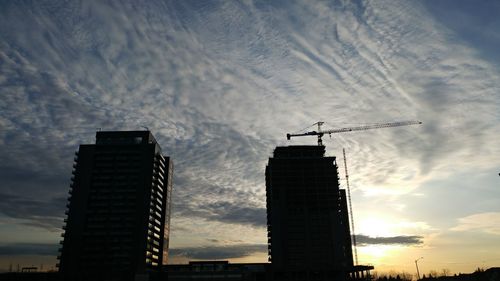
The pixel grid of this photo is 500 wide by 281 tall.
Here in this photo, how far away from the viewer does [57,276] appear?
19700 centimetres

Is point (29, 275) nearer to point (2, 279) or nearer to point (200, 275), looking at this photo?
point (2, 279)

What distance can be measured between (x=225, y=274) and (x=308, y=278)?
53418 millimetres

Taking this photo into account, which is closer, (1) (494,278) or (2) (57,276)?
(1) (494,278)

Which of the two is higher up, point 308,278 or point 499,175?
point 499,175

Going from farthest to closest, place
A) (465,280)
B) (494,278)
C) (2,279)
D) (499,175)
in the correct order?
(2,279) → (465,280) → (494,278) → (499,175)

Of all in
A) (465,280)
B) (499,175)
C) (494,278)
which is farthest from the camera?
(465,280)

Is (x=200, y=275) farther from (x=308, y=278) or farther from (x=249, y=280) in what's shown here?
(x=308, y=278)

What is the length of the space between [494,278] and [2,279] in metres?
225

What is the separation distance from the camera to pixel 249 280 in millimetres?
173625

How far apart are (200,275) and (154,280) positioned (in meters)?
40.0

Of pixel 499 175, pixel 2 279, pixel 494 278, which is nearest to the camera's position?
pixel 499 175

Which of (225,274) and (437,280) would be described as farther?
(437,280)

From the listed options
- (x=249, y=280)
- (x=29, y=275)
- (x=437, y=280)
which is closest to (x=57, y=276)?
(x=29, y=275)

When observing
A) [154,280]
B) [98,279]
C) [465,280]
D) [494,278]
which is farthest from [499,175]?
[98,279]
